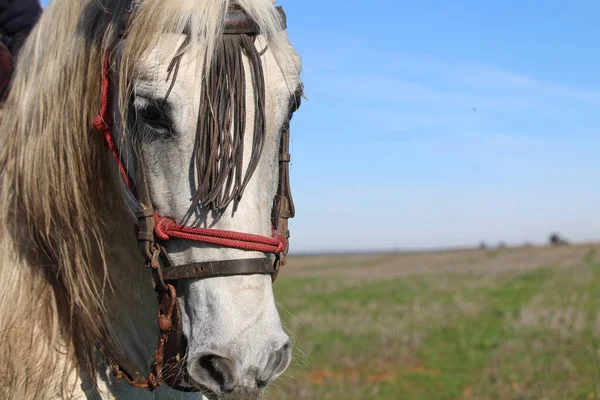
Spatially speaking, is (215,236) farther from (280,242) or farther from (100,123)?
(100,123)

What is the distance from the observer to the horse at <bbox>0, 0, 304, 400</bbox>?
1975 millimetres

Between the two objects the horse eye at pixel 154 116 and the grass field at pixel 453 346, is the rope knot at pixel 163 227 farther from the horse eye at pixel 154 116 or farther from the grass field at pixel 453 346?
the grass field at pixel 453 346

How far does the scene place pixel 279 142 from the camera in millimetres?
2285

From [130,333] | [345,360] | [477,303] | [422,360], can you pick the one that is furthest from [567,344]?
[130,333]

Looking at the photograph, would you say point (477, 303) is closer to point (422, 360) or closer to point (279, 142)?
point (422, 360)

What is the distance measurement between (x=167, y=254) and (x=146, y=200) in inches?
7.3

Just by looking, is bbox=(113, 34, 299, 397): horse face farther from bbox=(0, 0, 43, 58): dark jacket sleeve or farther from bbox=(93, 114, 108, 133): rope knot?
bbox=(0, 0, 43, 58): dark jacket sleeve

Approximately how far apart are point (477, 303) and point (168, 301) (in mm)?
18174

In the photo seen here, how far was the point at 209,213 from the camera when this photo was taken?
2018 millimetres

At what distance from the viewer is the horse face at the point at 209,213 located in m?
1.88

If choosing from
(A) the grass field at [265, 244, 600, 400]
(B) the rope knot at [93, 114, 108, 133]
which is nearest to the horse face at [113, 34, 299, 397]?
(B) the rope knot at [93, 114, 108, 133]

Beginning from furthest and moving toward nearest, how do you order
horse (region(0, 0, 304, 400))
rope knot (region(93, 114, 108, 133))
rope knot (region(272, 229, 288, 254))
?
1. rope knot (region(93, 114, 108, 133))
2. rope knot (region(272, 229, 288, 254))
3. horse (region(0, 0, 304, 400))

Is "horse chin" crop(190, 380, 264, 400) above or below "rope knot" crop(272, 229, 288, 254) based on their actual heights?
below

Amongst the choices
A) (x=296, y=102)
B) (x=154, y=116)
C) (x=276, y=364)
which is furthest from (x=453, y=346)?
(x=154, y=116)
